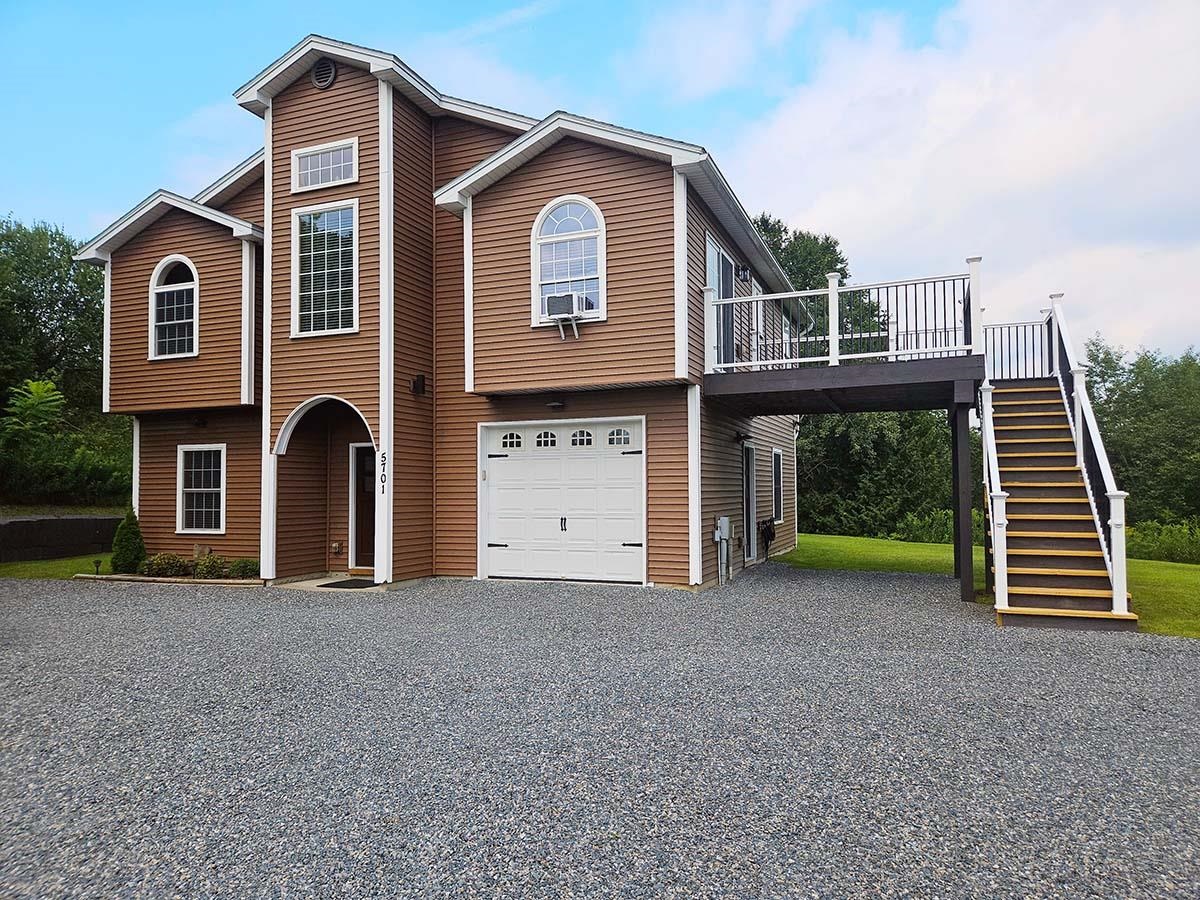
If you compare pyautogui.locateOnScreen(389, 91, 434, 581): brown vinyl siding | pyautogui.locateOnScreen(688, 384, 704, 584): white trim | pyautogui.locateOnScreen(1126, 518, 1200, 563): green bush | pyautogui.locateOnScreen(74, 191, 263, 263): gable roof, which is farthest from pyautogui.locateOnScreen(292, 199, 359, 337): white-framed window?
pyautogui.locateOnScreen(1126, 518, 1200, 563): green bush

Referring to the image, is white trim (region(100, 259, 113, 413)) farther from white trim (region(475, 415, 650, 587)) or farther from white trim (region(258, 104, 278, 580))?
white trim (region(475, 415, 650, 587))

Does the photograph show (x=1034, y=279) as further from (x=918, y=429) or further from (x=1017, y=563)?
(x=1017, y=563)

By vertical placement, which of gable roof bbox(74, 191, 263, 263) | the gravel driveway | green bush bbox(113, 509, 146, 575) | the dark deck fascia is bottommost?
the gravel driveway

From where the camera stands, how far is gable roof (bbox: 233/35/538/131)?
1052cm

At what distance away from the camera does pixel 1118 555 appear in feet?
24.1

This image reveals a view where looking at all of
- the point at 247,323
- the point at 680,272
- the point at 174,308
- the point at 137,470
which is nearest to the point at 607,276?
the point at 680,272

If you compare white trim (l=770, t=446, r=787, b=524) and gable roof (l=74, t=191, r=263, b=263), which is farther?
white trim (l=770, t=446, r=787, b=524)

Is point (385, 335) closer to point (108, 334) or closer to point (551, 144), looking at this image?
point (551, 144)

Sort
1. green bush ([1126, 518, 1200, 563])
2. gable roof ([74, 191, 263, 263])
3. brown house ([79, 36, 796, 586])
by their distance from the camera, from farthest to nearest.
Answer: green bush ([1126, 518, 1200, 563]) < gable roof ([74, 191, 263, 263]) < brown house ([79, 36, 796, 586])

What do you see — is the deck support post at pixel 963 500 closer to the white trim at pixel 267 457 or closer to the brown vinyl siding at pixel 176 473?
the white trim at pixel 267 457

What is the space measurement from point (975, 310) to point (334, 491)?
1009 centimetres

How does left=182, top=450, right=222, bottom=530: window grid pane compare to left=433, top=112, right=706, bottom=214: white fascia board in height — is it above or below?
below

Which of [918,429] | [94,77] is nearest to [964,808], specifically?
[918,429]

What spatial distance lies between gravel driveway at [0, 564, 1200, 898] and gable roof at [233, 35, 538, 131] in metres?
8.06
